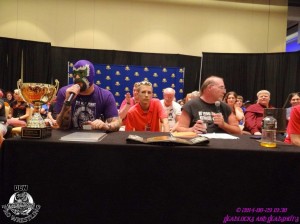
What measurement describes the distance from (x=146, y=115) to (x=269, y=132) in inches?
72.0

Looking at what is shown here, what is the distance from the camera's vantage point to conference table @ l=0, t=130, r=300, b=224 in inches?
52.7

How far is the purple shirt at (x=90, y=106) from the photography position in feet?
7.66

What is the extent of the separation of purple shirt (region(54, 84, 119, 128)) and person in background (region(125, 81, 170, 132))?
2.36 feet

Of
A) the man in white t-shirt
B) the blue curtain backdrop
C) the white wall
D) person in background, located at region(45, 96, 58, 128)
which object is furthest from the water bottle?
the white wall

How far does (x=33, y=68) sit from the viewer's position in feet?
29.8

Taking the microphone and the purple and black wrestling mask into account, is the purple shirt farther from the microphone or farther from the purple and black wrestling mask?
the microphone

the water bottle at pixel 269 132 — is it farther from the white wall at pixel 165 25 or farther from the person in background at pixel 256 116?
the white wall at pixel 165 25

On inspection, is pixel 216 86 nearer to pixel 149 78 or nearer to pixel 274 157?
pixel 274 157

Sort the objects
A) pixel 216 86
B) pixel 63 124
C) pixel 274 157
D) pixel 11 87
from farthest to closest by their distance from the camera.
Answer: pixel 11 87 < pixel 216 86 < pixel 63 124 < pixel 274 157

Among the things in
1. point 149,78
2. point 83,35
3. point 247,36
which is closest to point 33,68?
point 83,35

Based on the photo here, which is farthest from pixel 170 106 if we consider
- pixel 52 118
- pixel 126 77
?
pixel 126 77

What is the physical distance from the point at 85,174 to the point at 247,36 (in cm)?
952

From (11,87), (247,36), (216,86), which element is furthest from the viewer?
(247,36)

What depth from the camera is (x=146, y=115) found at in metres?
3.26
